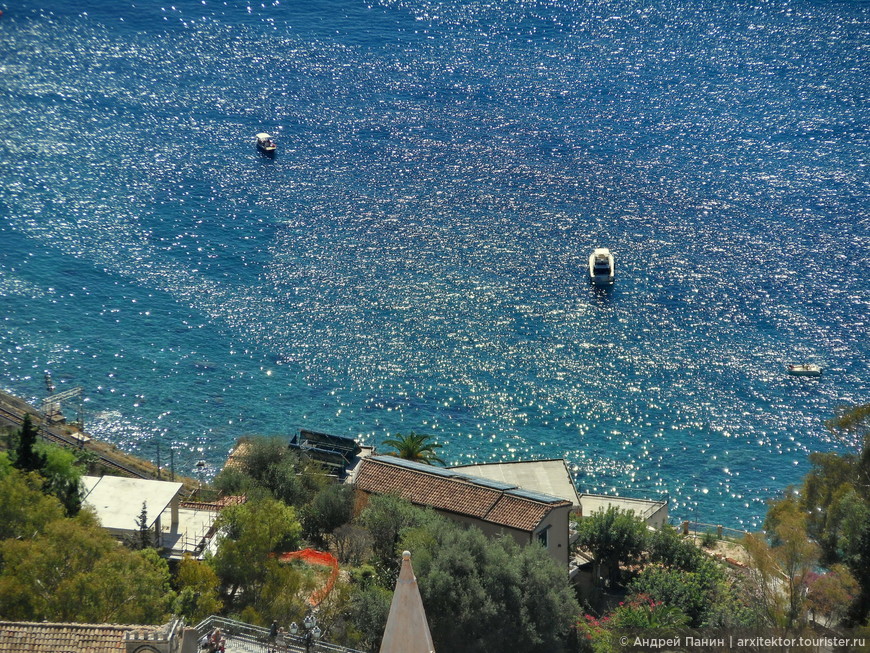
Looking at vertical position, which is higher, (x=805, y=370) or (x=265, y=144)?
(x=265, y=144)

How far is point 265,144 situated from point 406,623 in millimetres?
84831

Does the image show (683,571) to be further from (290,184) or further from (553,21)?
(553,21)

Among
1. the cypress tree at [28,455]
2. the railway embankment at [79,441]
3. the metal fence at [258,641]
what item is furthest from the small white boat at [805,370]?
the cypress tree at [28,455]

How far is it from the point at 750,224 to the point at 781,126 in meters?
18.9

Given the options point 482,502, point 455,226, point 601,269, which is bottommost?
point 482,502

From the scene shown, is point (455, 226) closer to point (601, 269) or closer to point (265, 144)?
point (601, 269)

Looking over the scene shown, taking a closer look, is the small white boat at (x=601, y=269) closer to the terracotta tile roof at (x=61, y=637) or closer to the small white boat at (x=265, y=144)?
the small white boat at (x=265, y=144)

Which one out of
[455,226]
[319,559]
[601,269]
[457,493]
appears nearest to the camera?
[319,559]

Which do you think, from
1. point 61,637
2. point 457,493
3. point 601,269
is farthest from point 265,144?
point 61,637

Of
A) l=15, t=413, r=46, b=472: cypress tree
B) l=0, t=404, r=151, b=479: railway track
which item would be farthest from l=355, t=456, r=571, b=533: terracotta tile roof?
l=0, t=404, r=151, b=479: railway track

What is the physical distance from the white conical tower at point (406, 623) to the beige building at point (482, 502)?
66.5 ft

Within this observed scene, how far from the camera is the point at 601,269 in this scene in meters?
90.8

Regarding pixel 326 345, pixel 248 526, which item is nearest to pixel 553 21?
pixel 326 345

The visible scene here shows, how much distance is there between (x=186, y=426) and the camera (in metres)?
76.2
